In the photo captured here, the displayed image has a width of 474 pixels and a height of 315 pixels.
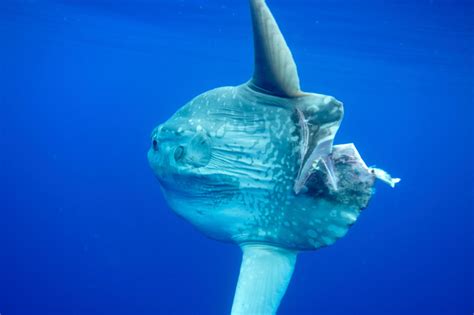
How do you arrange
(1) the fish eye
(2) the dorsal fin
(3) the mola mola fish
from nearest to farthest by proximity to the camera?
(2) the dorsal fin < (3) the mola mola fish < (1) the fish eye

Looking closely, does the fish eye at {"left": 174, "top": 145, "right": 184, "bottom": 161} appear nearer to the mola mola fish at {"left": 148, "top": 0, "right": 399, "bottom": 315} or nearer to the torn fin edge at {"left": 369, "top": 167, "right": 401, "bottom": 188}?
the mola mola fish at {"left": 148, "top": 0, "right": 399, "bottom": 315}

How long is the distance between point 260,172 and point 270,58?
→ 33.5 inches

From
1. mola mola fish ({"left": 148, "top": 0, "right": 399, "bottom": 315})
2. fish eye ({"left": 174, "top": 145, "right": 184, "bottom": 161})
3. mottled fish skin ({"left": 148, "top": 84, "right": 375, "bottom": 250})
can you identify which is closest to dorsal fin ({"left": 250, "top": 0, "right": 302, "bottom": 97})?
mola mola fish ({"left": 148, "top": 0, "right": 399, "bottom": 315})

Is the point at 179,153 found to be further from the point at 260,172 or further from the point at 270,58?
the point at 270,58

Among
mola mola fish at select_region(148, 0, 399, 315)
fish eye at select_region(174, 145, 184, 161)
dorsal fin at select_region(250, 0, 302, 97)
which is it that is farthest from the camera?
fish eye at select_region(174, 145, 184, 161)

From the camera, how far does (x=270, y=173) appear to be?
2965 millimetres

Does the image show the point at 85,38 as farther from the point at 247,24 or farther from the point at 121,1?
the point at 247,24

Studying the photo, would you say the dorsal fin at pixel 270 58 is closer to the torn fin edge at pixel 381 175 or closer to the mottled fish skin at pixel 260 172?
the mottled fish skin at pixel 260 172

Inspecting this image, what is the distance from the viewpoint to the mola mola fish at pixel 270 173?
2879 millimetres

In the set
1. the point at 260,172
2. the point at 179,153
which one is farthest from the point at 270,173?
the point at 179,153

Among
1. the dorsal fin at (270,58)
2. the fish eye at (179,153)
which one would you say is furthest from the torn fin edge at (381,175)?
the fish eye at (179,153)

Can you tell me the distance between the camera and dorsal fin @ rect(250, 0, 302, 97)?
2555 millimetres

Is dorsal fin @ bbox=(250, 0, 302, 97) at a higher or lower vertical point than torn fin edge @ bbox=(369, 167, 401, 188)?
higher

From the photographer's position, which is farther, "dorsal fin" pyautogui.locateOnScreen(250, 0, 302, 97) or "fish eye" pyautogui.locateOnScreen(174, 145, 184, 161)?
"fish eye" pyautogui.locateOnScreen(174, 145, 184, 161)
